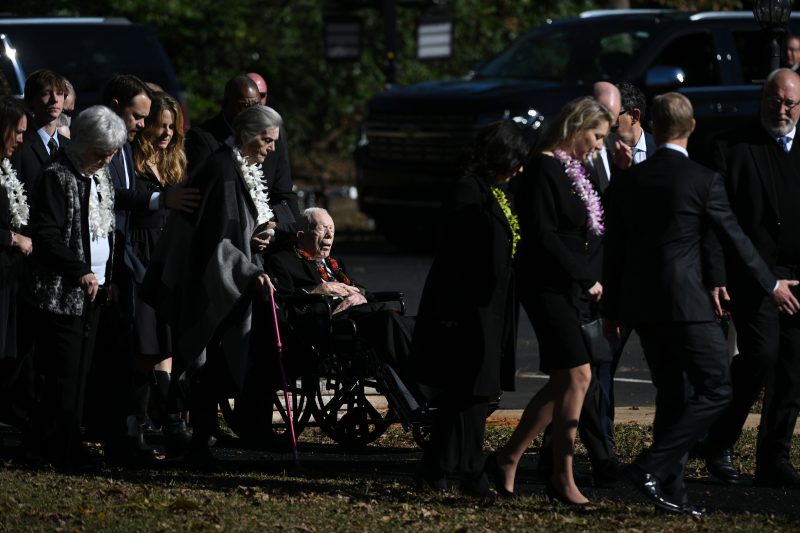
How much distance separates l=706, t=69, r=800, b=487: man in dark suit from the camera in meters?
8.61

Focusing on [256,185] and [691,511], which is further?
[256,185]

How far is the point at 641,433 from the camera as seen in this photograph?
33.1 ft

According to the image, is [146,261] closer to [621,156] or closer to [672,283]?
[621,156]

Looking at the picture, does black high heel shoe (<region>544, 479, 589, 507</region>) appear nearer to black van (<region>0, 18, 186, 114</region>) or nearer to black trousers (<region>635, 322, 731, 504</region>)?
black trousers (<region>635, 322, 731, 504</region>)

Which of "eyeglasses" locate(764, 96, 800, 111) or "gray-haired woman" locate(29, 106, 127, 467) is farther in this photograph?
"eyeglasses" locate(764, 96, 800, 111)

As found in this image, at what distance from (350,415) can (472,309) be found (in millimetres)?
1883

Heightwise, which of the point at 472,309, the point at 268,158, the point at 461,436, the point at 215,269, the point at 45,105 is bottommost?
the point at 461,436

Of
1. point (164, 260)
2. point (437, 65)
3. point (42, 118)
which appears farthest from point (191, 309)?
point (437, 65)

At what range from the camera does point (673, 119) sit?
7.86 metres

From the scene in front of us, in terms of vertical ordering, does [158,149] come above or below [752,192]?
Answer: above

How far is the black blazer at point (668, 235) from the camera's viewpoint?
7.71 m

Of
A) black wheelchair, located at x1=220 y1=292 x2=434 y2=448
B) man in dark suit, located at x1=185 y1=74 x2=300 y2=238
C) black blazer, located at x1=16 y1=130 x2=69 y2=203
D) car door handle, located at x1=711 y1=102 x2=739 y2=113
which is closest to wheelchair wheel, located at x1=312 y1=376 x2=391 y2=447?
black wheelchair, located at x1=220 y1=292 x2=434 y2=448

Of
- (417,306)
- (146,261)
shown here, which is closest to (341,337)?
(146,261)

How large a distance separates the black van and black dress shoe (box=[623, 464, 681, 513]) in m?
9.88
